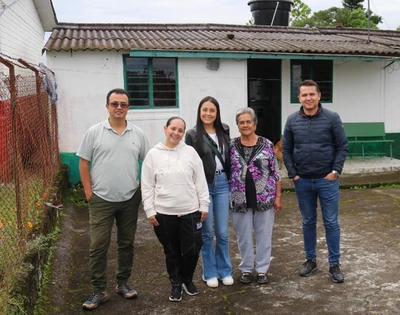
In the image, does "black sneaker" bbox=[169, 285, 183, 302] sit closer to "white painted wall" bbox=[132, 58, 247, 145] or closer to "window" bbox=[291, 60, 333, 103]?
"white painted wall" bbox=[132, 58, 247, 145]

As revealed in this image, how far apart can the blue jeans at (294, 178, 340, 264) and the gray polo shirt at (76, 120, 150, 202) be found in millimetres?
1752

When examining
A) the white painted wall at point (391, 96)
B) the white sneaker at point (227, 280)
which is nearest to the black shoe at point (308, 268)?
the white sneaker at point (227, 280)

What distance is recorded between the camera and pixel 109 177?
13.1 feet

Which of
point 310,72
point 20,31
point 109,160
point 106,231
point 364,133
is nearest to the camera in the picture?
point 109,160

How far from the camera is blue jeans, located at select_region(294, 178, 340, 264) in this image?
180 inches

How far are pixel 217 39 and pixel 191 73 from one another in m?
1.45

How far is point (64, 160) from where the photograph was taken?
9430 millimetres

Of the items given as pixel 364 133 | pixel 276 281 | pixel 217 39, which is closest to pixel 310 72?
pixel 364 133

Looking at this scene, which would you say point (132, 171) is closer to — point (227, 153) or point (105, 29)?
point (227, 153)

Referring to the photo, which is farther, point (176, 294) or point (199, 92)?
point (199, 92)

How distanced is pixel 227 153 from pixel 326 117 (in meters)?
1.03

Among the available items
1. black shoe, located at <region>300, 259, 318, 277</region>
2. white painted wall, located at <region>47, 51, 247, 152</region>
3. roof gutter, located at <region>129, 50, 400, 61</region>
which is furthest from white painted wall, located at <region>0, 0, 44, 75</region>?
black shoe, located at <region>300, 259, 318, 277</region>

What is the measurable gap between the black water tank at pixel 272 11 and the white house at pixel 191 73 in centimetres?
342

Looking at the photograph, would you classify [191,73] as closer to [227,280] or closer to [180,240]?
[227,280]
